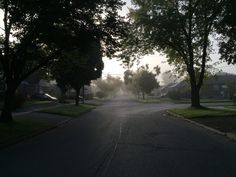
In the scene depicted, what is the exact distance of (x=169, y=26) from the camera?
44188mm

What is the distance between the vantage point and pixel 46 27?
2483 centimetres

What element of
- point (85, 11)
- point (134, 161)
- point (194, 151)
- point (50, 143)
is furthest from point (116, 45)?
point (134, 161)

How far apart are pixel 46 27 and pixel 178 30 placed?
2263 cm

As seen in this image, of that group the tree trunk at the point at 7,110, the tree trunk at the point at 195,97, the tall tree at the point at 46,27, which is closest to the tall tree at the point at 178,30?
the tree trunk at the point at 195,97

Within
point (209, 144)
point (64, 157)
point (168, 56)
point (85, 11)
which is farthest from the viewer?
point (168, 56)

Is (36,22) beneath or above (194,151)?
above

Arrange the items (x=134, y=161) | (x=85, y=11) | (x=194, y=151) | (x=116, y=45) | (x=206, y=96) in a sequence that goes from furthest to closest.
Result: (x=206, y=96)
(x=116, y=45)
(x=85, y=11)
(x=194, y=151)
(x=134, y=161)

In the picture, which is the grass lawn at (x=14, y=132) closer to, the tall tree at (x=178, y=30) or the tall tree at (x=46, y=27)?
the tall tree at (x=46, y=27)

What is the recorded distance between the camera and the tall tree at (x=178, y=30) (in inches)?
1745

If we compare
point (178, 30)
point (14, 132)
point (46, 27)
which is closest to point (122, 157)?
point (14, 132)

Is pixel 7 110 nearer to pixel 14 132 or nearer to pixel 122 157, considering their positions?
pixel 14 132

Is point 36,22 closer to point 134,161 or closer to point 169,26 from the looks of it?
point 134,161

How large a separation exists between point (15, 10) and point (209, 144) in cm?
1174

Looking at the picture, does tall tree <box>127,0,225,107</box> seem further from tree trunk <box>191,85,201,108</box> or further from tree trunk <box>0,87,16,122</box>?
tree trunk <box>0,87,16,122</box>
